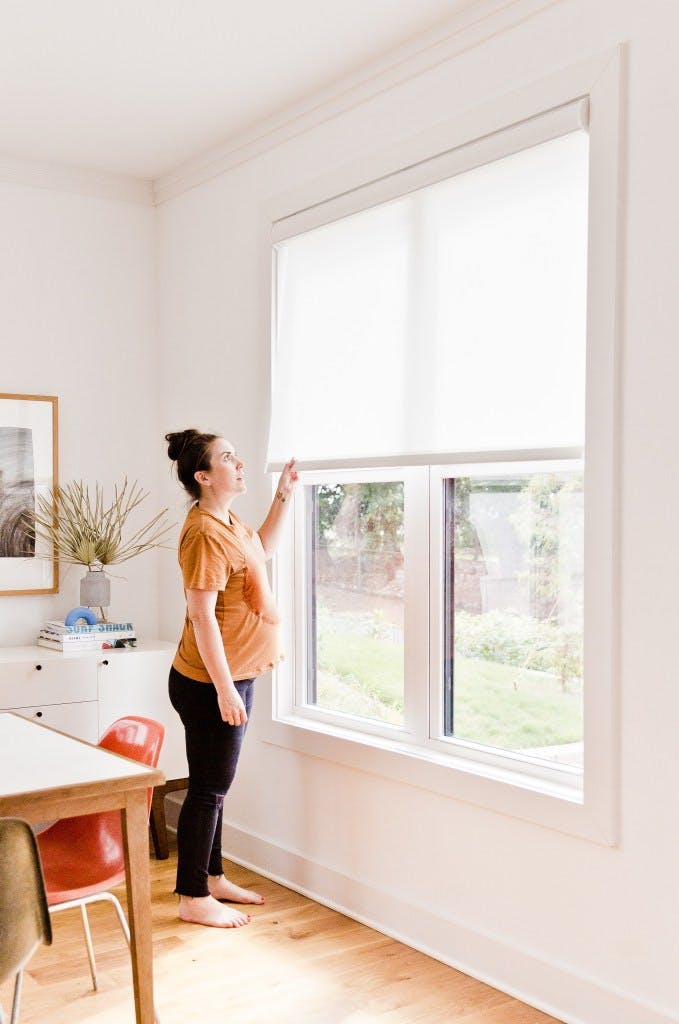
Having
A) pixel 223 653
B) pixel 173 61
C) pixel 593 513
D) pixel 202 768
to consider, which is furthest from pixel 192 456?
pixel 593 513

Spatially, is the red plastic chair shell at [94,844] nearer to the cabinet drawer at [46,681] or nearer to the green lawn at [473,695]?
the green lawn at [473,695]

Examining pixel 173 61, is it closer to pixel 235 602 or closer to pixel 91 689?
pixel 235 602

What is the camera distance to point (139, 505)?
15.6ft

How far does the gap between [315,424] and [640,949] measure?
196cm

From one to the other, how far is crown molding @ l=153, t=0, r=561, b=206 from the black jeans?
198 cm

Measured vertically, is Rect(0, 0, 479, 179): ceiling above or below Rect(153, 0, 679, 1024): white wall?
above

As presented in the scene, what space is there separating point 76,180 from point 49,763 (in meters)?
2.90

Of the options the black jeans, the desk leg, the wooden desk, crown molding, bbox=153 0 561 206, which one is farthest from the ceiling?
the desk leg

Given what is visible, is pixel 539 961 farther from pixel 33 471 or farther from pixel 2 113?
pixel 2 113

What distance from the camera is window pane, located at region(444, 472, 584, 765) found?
9.63ft

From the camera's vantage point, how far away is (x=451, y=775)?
3166 millimetres

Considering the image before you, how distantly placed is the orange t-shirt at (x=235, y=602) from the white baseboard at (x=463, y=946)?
80cm

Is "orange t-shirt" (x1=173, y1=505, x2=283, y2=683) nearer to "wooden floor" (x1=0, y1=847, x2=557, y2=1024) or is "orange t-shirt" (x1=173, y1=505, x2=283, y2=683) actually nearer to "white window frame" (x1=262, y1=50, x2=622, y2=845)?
"white window frame" (x1=262, y1=50, x2=622, y2=845)

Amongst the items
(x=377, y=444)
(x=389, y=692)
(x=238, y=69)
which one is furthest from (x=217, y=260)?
(x=389, y=692)
